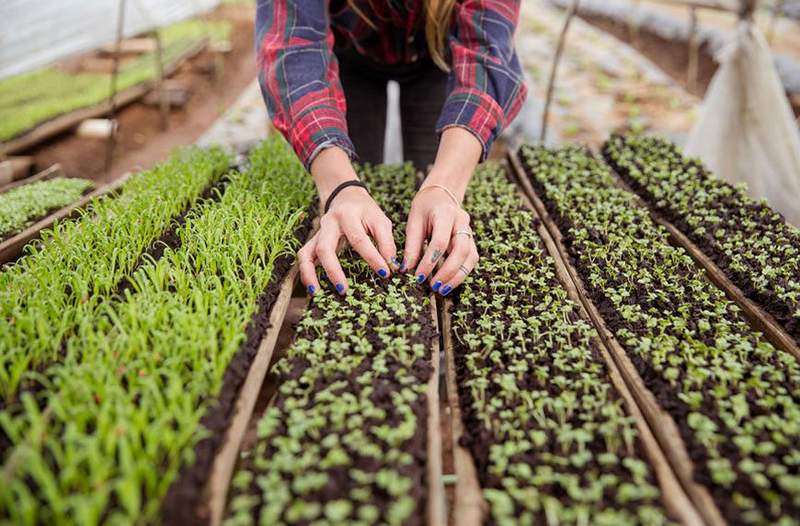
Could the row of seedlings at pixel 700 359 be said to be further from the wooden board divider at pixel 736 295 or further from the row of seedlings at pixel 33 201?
the row of seedlings at pixel 33 201

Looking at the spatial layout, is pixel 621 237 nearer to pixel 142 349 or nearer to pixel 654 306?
pixel 654 306

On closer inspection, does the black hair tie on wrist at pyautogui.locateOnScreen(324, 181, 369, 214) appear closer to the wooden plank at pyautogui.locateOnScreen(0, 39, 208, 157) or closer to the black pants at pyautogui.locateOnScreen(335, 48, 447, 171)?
the black pants at pyautogui.locateOnScreen(335, 48, 447, 171)

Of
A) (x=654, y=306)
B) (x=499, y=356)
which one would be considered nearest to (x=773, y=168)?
(x=654, y=306)

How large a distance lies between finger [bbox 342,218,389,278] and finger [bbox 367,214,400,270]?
0.04 meters

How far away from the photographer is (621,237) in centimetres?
202

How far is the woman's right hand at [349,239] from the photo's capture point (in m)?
1.62

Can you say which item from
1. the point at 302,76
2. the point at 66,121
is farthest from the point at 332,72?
the point at 66,121

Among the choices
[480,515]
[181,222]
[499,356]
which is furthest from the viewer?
[181,222]

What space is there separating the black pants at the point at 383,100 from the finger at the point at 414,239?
0.82 metres

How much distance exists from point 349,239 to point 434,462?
2.36 ft

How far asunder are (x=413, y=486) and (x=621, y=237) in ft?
4.35

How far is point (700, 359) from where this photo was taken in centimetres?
137

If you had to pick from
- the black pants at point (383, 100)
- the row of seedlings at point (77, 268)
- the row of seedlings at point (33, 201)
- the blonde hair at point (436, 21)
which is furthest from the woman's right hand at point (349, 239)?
the row of seedlings at point (33, 201)

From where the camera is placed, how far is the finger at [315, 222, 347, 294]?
161 cm
